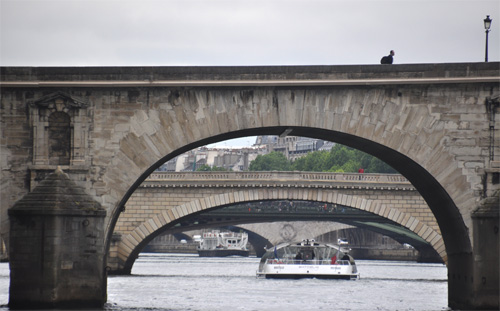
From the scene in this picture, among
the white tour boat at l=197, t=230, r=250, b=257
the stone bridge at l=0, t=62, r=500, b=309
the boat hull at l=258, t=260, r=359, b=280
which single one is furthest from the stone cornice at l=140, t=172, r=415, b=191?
the white tour boat at l=197, t=230, r=250, b=257

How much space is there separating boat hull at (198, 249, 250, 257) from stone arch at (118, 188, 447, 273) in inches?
3338

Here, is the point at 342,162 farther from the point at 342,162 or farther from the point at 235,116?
the point at 235,116

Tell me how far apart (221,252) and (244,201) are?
86482 millimetres

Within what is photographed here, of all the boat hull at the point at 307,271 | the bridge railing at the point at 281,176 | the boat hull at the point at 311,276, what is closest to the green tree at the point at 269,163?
the boat hull at the point at 311,276

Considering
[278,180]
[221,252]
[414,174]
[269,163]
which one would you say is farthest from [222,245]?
[414,174]

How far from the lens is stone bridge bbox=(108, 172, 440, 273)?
6278 cm

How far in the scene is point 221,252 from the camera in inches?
5930

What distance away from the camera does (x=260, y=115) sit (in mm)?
31969

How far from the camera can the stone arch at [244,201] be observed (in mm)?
62719

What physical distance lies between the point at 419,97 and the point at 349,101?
Answer: 209cm

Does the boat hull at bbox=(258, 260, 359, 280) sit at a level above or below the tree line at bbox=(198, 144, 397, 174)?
below

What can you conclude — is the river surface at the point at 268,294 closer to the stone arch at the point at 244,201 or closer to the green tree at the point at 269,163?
the stone arch at the point at 244,201

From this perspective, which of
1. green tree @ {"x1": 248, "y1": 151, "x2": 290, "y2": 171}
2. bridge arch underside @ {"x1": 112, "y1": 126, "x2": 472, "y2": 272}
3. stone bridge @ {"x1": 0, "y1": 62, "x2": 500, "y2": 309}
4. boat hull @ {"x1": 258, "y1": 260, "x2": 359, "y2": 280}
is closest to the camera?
stone bridge @ {"x1": 0, "y1": 62, "x2": 500, "y2": 309}

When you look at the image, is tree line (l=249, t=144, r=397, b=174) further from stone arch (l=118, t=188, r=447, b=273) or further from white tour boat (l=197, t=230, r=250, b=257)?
stone arch (l=118, t=188, r=447, b=273)
